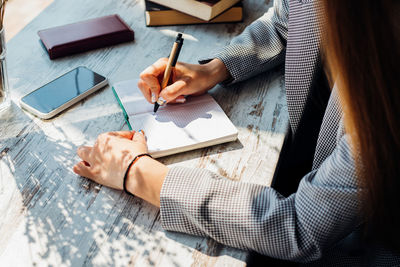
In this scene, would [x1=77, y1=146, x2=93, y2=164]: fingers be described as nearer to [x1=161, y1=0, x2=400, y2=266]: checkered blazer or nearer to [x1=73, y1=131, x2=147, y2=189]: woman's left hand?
[x1=73, y1=131, x2=147, y2=189]: woman's left hand

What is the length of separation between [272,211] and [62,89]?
68 centimetres

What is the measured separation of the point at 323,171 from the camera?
0.80m

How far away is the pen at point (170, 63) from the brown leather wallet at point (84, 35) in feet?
1.11

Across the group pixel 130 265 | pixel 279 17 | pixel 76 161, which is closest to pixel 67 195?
pixel 76 161

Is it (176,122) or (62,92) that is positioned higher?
(62,92)

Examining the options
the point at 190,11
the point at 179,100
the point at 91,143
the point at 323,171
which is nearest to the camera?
the point at 323,171

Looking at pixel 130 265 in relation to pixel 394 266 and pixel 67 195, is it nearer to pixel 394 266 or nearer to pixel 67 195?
pixel 67 195

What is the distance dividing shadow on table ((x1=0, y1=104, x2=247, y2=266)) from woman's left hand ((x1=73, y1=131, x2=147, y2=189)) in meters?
0.02

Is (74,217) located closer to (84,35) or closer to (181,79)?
(181,79)

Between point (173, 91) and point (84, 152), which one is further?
point (173, 91)

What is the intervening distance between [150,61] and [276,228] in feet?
2.35

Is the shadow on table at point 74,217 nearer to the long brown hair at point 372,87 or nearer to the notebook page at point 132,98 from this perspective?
the notebook page at point 132,98

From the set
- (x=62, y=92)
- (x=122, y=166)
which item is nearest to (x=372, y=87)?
(x=122, y=166)

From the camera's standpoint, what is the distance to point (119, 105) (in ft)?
3.68
